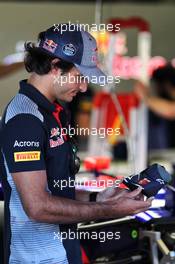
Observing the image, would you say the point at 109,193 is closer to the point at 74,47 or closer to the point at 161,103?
the point at 74,47

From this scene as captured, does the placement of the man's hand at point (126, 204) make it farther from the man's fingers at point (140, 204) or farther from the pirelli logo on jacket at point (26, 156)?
the pirelli logo on jacket at point (26, 156)

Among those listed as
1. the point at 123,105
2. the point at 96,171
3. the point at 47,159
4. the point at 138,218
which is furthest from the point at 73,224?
the point at 123,105

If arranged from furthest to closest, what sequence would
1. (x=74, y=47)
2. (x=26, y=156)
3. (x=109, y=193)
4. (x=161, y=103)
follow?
(x=161, y=103) → (x=109, y=193) → (x=74, y=47) → (x=26, y=156)

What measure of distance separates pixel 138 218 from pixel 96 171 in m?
0.52

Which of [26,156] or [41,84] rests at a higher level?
[41,84]

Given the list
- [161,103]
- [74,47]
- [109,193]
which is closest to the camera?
[74,47]

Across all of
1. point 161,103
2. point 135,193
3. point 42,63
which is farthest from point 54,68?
point 161,103

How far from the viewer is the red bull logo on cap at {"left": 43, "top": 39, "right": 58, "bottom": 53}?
2.18m

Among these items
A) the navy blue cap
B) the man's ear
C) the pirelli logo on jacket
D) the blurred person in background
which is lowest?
the blurred person in background

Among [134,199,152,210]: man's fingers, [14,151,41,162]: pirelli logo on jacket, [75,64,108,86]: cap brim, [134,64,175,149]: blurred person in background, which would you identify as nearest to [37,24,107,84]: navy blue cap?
[75,64,108,86]: cap brim

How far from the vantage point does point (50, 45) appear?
2.19m

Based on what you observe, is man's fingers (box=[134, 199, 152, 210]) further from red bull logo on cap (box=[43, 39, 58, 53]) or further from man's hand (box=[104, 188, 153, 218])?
red bull logo on cap (box=[43, 39, 58, 53])

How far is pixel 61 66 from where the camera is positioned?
7.14ft

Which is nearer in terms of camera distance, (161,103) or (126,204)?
(126,204)
